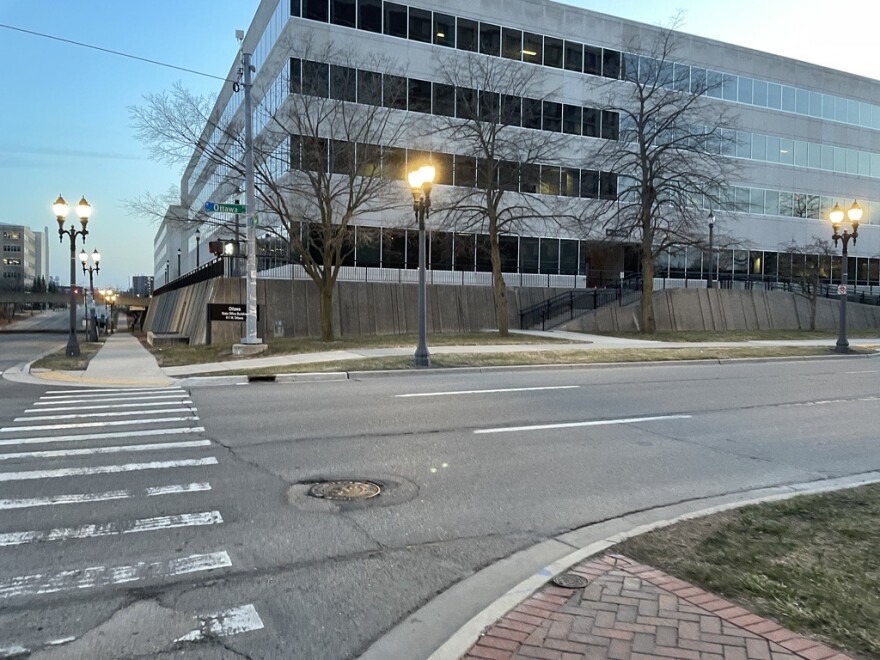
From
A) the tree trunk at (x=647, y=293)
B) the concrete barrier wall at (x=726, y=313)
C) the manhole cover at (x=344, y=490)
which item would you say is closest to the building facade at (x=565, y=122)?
the tree trunk at (x=647, y=293)

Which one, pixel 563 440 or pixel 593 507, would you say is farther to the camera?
pixel 563 440

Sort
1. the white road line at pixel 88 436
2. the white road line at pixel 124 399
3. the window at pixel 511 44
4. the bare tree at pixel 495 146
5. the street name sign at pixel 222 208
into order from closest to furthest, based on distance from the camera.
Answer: the white road line at pixel 88 436 → the white road line at pixel 124 399 → the street name sign at pixel 222 208 → the bare tree at pixel 495 146 → the window at pixel 511 44

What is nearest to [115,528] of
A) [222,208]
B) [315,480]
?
[315,480]

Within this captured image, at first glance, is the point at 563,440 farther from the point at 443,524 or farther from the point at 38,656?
the point at 38,656

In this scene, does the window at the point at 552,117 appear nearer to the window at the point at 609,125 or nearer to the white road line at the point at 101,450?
the window at the point at 609,125

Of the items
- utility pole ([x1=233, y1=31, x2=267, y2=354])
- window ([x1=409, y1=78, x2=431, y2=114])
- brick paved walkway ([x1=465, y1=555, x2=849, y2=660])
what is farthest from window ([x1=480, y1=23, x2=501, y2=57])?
brick paved walkway ([x1=465, y1=555, x2=849, y2=660])

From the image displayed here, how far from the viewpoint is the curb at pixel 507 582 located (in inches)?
133

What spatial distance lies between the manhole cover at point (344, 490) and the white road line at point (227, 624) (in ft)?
6.94

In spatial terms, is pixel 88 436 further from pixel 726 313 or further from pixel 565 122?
pixel 726 313

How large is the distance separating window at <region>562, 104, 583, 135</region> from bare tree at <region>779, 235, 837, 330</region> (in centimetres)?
1545

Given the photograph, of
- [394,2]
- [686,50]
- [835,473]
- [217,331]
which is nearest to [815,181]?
[686,50]

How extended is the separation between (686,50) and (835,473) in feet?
128

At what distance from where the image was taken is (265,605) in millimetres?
3826

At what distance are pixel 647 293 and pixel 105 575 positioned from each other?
2744 centimetres
